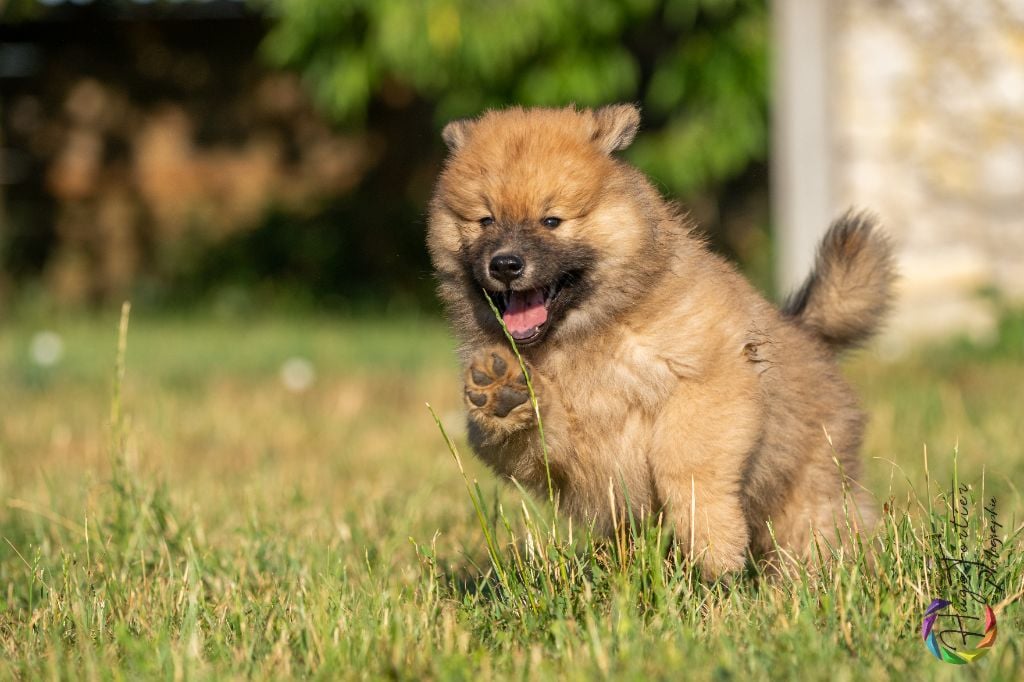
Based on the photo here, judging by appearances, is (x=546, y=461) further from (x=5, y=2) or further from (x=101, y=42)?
(x=101, y=42)

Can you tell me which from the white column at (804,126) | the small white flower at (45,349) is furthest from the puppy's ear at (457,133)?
the white column at (804,126)

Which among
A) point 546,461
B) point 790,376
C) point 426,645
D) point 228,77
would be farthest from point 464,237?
point 228,77

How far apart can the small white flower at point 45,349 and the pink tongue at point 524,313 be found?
531cm

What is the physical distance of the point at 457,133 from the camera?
362cm

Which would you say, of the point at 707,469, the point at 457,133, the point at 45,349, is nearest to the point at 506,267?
the point at 457,133

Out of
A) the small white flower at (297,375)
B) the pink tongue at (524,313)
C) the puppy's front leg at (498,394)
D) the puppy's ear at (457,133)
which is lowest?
the small white flower at (297,375)

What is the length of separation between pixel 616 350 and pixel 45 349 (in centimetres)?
672

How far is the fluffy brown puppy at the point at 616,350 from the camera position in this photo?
321cm

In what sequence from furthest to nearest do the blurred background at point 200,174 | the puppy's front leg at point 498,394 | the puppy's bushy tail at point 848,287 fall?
1. the blurred background at point 200,174
2. the puppy's bushy tail at point 848,287
3. the puppy's front leg at point 498,394

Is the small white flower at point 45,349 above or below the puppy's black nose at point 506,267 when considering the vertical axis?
below

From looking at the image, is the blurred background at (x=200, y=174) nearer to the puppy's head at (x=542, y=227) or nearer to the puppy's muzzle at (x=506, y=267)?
the puppy's head at (x=542, y=227)

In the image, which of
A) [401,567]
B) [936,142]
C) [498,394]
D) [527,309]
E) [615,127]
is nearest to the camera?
[498,394]

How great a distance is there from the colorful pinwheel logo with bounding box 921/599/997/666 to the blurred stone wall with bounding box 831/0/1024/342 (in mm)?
6166

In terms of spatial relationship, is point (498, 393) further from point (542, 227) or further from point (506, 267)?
point (542, 227)
